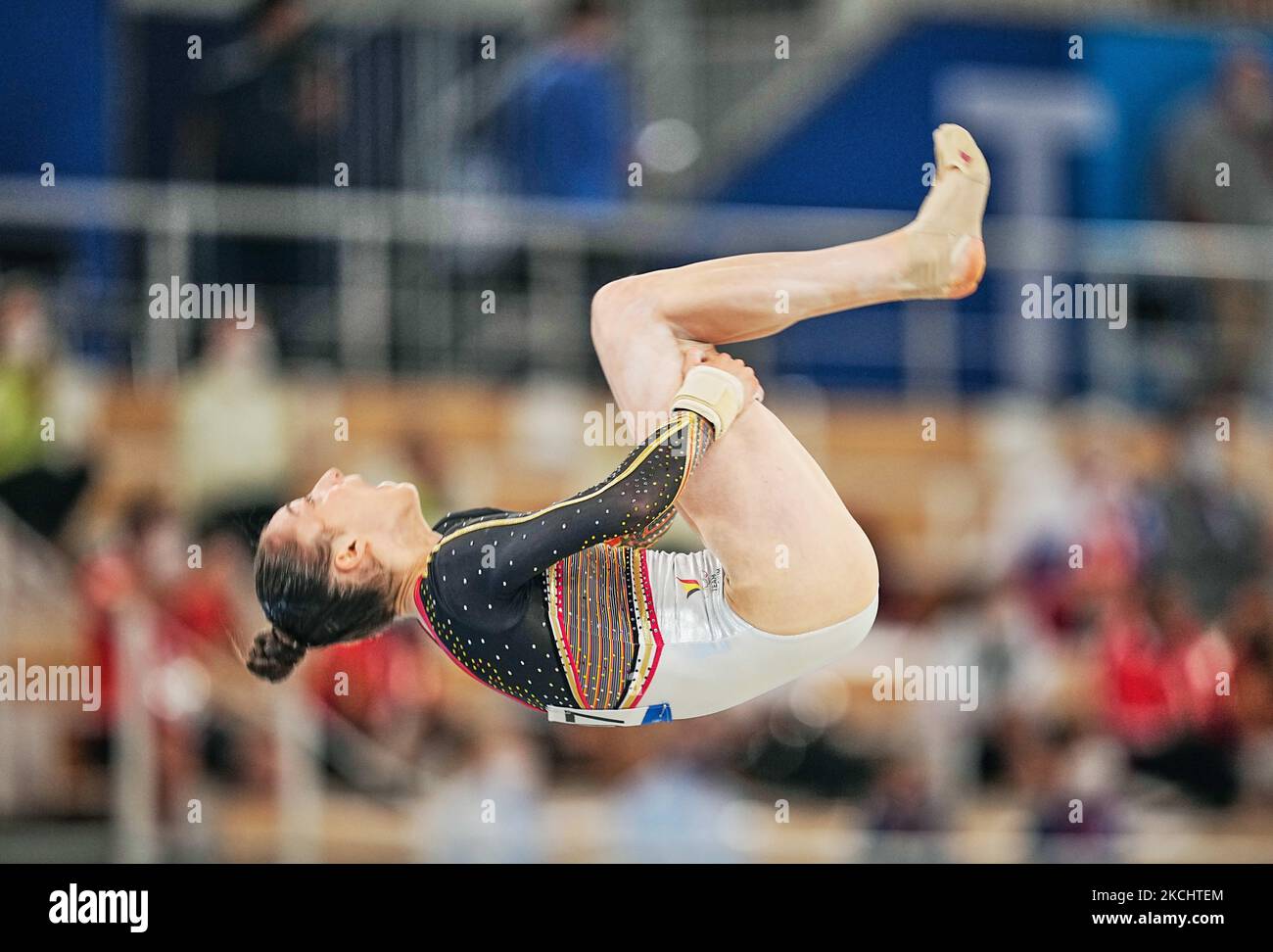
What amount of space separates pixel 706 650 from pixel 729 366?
644 millimetres

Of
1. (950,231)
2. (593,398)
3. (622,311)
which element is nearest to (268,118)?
(593,398)

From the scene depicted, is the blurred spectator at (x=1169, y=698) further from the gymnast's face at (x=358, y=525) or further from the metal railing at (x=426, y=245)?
the gymnast's face at (x=358, y=525)

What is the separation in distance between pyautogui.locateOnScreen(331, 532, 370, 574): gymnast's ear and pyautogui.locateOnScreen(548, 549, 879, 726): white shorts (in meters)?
0.59

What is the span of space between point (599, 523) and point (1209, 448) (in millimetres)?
5558

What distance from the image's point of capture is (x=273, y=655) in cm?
421

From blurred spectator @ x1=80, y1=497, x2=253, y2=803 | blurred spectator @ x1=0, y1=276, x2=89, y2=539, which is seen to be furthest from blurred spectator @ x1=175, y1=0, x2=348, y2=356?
blurred spectator @ x1=80, y1=497, x2=253, y2=803

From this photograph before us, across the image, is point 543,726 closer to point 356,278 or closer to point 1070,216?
point 356,278

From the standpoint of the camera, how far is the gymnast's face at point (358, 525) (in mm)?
4043

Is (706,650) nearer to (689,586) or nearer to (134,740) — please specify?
(689,586)

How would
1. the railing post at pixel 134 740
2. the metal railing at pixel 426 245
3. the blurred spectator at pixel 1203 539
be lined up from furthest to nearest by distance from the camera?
1. the blurred spectator at pixel 1203 539
2. the metal railing at pixel 426 245
3. the railing post at pixel 134 740

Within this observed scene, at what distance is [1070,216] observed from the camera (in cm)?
864

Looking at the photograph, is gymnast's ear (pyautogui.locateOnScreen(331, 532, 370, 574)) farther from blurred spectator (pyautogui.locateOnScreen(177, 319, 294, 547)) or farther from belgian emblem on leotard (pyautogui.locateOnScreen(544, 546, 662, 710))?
blurred spectator (pyautogui.locateOnScreen(177, 319, 294, 547))

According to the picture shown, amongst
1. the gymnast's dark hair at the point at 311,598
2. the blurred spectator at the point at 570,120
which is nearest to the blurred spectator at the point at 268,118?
the blurred spectator at the point at 570,120

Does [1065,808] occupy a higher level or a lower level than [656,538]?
lower
